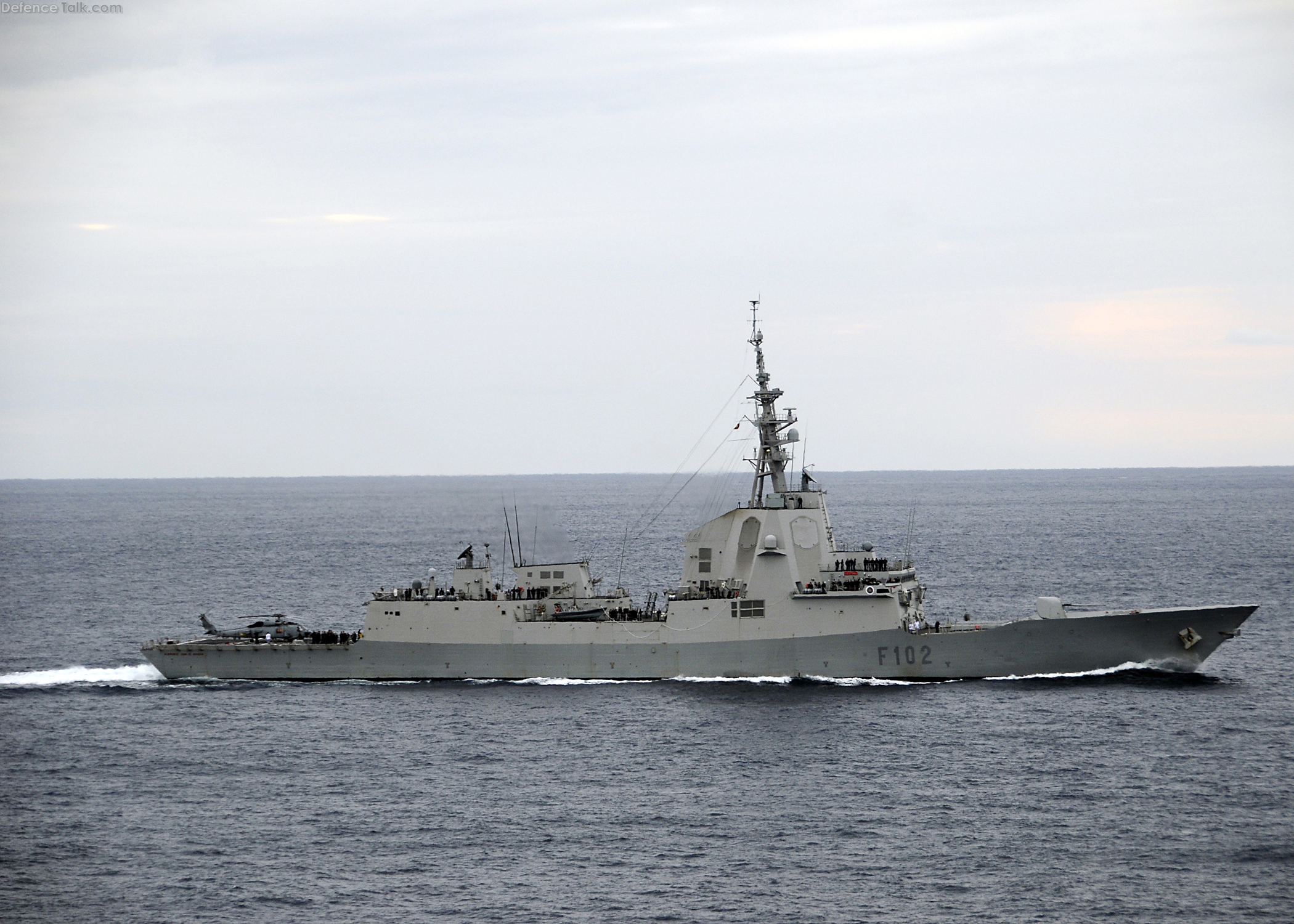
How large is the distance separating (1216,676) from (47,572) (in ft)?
262

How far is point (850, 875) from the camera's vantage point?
28.7 meters

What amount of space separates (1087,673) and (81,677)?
38328 mm

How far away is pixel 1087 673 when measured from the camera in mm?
45875

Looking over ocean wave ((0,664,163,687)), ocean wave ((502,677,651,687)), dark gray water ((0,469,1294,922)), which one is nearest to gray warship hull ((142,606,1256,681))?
ocean wave ((502,677,651,687))

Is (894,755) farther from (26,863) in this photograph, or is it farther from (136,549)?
(136,549)

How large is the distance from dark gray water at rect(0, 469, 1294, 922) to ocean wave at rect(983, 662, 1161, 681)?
414 millimetres

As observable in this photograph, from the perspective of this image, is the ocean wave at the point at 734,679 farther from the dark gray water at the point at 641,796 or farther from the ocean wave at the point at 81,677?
the ocean wave at the point at 81,677

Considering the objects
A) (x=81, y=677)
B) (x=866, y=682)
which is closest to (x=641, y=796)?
(x=866, y=682)

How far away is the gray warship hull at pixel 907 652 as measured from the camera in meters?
45.2

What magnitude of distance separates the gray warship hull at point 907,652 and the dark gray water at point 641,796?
2.68ft

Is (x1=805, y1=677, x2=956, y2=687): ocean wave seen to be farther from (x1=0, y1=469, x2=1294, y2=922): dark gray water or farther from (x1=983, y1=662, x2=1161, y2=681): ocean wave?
(x1=983, y1=662, x2=1161, y2=681): ocean wave

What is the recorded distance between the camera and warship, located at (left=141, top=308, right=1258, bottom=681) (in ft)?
149

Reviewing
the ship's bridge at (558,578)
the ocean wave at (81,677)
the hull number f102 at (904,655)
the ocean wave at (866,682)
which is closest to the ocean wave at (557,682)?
the ship's bridge at (558,578)

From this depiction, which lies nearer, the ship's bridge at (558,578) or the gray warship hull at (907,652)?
the gray warship hull at (907,652)
